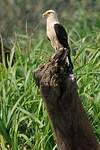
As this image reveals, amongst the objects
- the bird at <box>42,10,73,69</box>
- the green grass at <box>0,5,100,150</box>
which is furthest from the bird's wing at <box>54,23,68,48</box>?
the green grass at <box>0,5,100,150</box>

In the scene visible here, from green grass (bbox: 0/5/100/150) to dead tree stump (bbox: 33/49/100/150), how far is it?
0.82m

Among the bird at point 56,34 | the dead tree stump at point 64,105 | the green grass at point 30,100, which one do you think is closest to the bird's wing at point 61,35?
the bird at point 56,34

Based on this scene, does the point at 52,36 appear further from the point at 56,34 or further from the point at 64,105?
the point at 64,105

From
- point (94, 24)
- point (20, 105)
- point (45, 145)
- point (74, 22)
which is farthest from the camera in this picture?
point (74, 22)

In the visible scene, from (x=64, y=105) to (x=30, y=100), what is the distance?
1286mm

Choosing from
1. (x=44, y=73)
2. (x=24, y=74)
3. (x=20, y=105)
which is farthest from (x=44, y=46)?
(x=44, y=73)

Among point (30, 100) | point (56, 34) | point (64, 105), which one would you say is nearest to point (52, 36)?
point (56, 34)

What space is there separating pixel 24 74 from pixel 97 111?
0.72 m

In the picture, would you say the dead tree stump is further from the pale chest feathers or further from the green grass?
the pale chest feathers

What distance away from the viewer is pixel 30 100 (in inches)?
179

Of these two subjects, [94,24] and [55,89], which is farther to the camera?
[94,24]

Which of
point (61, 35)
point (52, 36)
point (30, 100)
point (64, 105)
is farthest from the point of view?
point (52, 36)

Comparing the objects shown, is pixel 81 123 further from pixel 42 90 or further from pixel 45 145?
pixel 45 145

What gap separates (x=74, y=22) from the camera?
798cm
